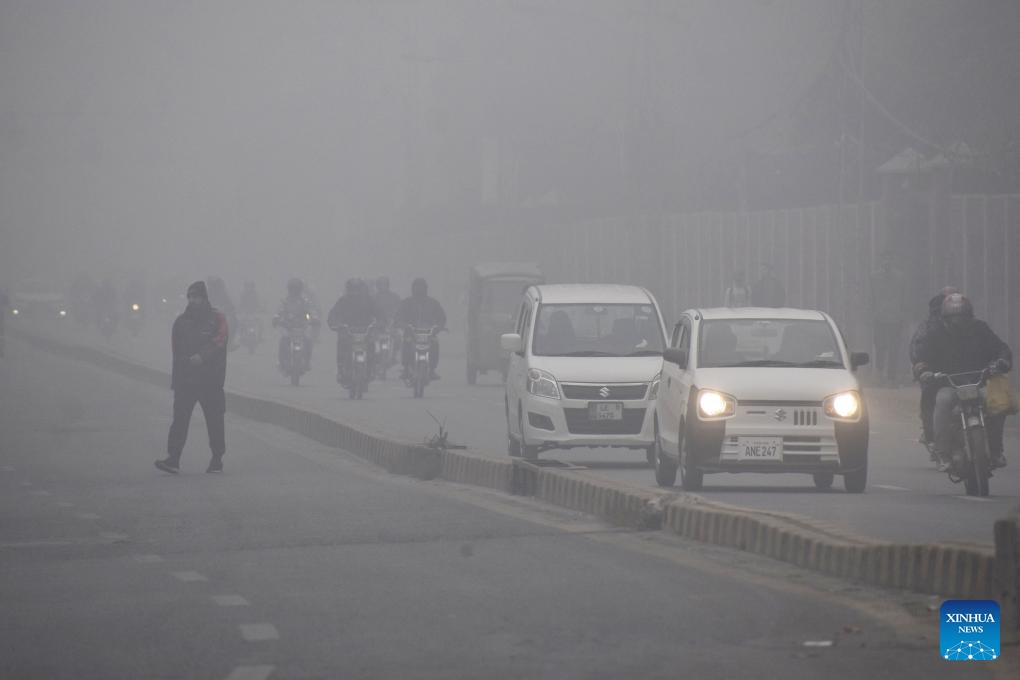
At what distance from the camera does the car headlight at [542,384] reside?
68.7 feet

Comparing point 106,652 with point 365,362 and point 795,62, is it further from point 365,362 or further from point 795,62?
point 795,62

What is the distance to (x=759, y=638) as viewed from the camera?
9.74 m

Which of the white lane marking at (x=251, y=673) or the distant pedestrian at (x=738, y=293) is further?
the distant pedestrian at (x=738, y=293)

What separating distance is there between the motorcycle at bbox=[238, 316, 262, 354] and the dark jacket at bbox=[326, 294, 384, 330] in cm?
1966

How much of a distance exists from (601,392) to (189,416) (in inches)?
161

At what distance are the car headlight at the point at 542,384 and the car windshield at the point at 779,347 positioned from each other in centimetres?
252

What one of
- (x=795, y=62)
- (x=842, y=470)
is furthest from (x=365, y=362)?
(x=795, y=62)

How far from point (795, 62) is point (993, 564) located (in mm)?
72556

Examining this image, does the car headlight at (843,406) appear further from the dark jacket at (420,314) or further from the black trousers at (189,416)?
the dark jacket at (420,314)

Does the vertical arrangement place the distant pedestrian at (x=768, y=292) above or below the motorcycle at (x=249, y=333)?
above

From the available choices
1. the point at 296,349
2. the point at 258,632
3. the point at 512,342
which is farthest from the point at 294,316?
the point at 258,632

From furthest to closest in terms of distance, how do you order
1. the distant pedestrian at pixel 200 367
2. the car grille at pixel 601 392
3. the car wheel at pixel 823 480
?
the distant pedestrian at pixel 200 367 → the car grille at pixel 601 392 → the car wheel at pixel 823 480

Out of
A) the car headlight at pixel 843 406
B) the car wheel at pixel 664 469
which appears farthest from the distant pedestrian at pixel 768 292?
the car headlight at pixel 843 406

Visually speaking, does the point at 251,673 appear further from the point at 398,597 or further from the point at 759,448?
the point at 759,448
